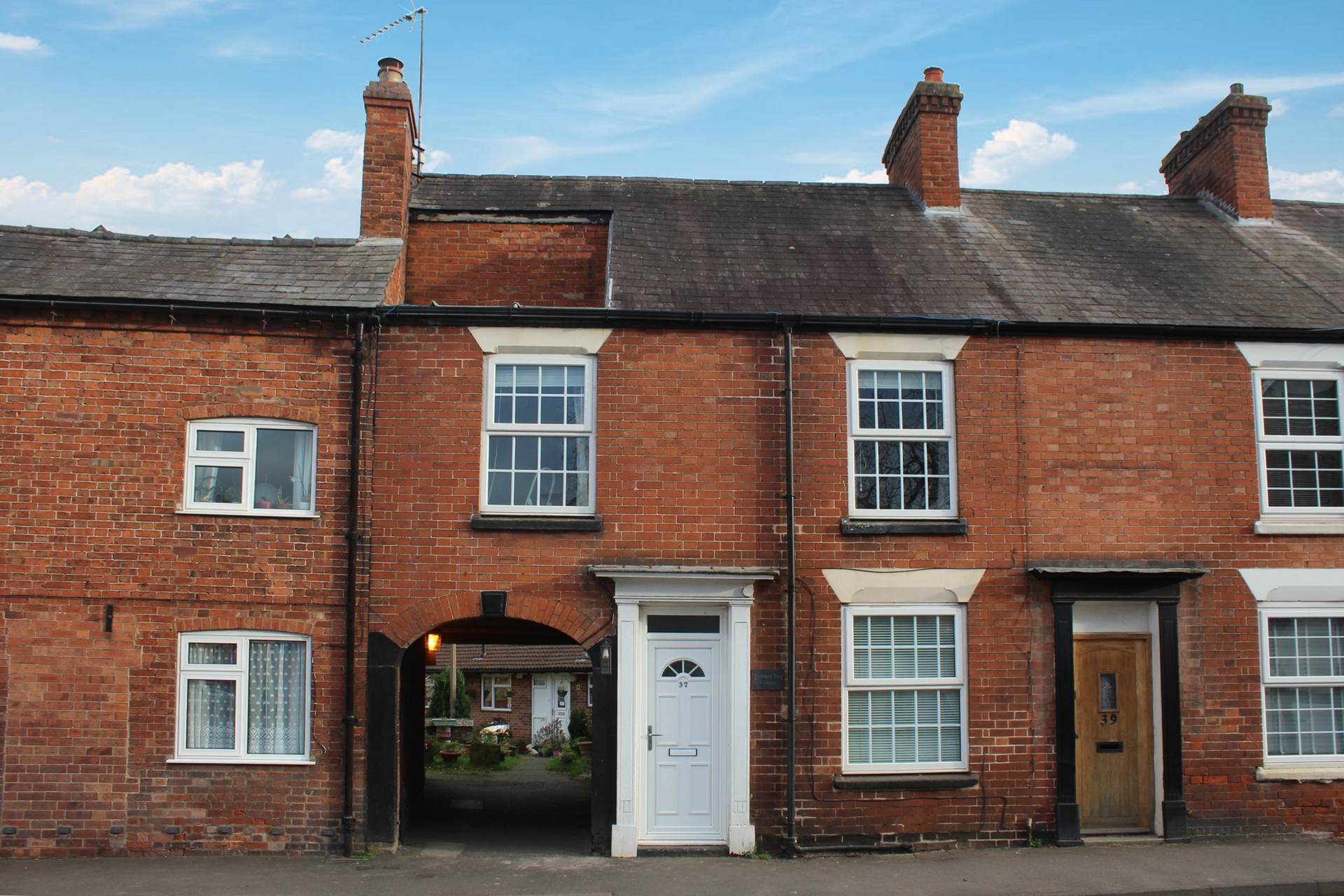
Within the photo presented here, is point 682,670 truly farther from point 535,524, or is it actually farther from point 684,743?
point 535,524

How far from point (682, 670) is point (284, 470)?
4.66 metres

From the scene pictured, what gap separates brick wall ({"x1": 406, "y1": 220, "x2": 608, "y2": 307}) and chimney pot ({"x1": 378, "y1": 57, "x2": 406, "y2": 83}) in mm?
1807

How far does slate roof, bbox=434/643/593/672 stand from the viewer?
2430 cm

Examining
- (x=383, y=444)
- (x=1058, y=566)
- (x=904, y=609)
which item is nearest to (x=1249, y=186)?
(x=1058, y=566)

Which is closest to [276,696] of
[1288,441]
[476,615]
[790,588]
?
[476,615]

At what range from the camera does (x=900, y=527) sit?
1048 cm

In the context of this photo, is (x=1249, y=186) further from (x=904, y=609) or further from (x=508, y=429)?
(x=508, y=429)

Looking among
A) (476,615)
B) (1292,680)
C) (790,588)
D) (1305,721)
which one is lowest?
(1305,721)

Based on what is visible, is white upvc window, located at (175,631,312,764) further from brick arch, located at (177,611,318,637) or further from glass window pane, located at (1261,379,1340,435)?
glass window pane, located at (1261,379,1340,435)

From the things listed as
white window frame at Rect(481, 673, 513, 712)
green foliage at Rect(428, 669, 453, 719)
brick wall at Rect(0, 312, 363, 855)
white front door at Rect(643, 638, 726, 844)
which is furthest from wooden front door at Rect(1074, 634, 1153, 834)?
green foliage at Rect(428, 669, 453, 719)

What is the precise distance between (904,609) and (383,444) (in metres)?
5.73

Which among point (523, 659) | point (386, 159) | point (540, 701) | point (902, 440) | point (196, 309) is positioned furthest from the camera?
point (540, 701)

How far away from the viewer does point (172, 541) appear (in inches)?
398

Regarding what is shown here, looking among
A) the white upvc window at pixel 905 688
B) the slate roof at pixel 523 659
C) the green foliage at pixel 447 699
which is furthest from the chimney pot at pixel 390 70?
the green foliage at pixel 447 699
